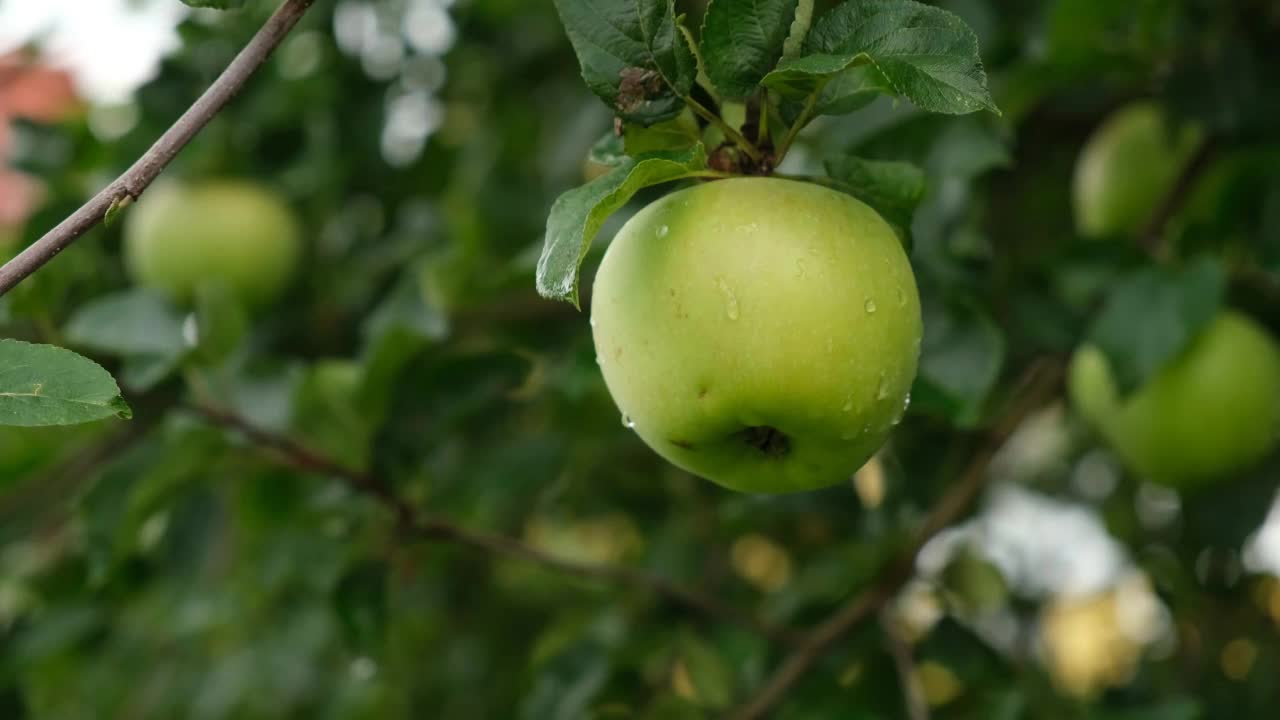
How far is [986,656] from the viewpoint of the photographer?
1.50 m

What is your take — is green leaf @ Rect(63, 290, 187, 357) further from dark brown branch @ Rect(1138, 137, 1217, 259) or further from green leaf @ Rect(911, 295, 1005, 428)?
dark brown branch @ Rect(1138, 137, 1217, 259)

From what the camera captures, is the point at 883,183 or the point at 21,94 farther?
the point at 21,94

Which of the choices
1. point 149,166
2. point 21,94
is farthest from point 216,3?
point 21,94

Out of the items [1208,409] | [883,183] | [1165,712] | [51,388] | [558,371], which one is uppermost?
[51,388]

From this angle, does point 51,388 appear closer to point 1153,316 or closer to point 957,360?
point 957,360

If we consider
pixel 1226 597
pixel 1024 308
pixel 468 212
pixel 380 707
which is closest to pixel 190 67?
pixel 468 212

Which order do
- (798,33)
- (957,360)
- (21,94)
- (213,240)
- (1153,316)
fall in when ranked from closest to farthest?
(798,33), (957,360), (1153,316), (213,240), (21,94)

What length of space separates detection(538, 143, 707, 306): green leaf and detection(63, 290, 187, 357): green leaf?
82 centimetres

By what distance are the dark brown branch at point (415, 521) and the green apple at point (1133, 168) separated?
704mm

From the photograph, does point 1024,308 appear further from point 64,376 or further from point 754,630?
point 64,376

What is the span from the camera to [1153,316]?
1279 millimetres

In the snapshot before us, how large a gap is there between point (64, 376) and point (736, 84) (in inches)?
16.5

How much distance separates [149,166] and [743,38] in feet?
1.14

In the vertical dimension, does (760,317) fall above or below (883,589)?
above
